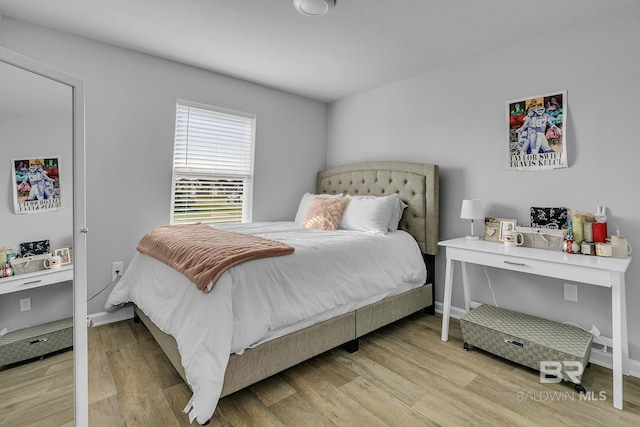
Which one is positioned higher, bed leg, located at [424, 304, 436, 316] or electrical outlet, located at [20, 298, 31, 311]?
electrical outlet, located at [20, 298, 31, 311]

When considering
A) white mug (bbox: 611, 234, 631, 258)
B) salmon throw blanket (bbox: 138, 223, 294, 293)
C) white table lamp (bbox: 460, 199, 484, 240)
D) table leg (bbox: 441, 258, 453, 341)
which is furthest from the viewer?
white table lamp (bbox: 460, 199, 484, 240)

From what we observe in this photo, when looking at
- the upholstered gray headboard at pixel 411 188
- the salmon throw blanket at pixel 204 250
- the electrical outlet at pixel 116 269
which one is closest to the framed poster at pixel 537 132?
the upholstered gray headboard at pixel 411 188

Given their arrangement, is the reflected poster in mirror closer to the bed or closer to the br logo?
the bed

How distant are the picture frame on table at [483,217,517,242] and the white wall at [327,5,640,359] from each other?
0.42 feet

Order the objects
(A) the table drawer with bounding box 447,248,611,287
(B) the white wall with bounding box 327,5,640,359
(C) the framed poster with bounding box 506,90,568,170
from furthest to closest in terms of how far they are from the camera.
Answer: (C) the framed poster with bounding box 506,90,568,170, (B) the white wall with bounding box 327,5,640,359, (A) the table drawer with bounding box 447,248,611,287

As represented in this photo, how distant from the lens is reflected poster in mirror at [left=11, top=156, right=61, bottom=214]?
3.71 feet

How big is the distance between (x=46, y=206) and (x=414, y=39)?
2.55 metres

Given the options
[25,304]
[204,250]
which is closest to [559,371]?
[204,250]

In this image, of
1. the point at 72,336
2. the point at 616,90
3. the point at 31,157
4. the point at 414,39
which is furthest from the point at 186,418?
the point at 616,90

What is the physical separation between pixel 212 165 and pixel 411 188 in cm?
204

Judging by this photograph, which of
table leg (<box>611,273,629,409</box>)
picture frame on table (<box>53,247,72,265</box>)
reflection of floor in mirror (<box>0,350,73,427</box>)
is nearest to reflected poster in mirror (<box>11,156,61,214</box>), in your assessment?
picture frame on table (<box>53,247,72,265</box>)

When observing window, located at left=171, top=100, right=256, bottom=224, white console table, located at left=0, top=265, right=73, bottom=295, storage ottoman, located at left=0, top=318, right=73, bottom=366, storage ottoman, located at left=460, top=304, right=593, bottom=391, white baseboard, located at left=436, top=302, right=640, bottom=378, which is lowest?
white baseboard, located at left=436, top=302, right=640, bottom=378

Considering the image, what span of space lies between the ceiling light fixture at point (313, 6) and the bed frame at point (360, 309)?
157 centimetres

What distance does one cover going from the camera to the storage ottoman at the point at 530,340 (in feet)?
5.92
